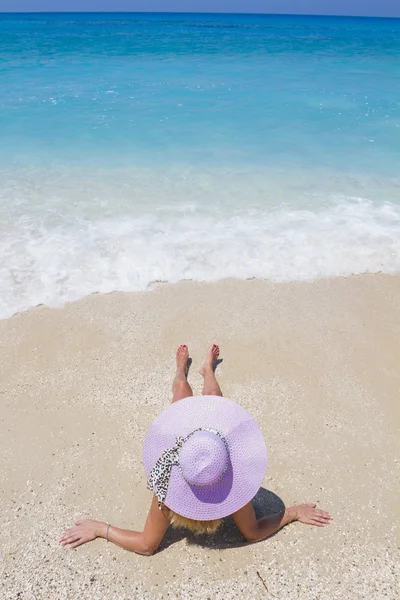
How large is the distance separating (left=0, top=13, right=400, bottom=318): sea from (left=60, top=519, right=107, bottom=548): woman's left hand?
2496 millimetres

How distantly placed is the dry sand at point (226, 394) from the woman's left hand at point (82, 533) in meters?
0.05

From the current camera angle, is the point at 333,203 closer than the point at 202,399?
No

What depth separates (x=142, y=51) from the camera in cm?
2438

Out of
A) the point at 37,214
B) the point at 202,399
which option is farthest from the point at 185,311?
the point at 37,214

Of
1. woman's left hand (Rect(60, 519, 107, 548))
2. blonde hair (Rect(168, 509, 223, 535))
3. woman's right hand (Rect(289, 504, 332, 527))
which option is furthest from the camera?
woman's right hand (Rect(289, 504, 332, 527))

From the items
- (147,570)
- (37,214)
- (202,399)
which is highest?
(202,399)

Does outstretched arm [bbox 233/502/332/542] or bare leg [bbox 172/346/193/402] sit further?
bare leg [bbox 172/346/193/402]

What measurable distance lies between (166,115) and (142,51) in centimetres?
1573

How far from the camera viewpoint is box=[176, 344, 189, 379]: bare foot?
12.5ft

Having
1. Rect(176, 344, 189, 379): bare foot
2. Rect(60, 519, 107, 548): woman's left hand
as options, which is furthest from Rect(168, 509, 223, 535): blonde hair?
Rect(176, 344, 189, 379): bare foot

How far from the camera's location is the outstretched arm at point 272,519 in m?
2.54

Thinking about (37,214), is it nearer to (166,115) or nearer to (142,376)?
(142,376)

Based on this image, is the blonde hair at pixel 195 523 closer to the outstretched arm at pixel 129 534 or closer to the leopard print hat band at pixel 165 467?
the outstretched arm at pixel 129 534

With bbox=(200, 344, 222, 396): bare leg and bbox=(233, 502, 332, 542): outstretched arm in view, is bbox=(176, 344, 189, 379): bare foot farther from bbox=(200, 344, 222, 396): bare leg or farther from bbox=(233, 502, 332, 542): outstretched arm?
bbox=(233, 502, 332, 542): outstretched arm
